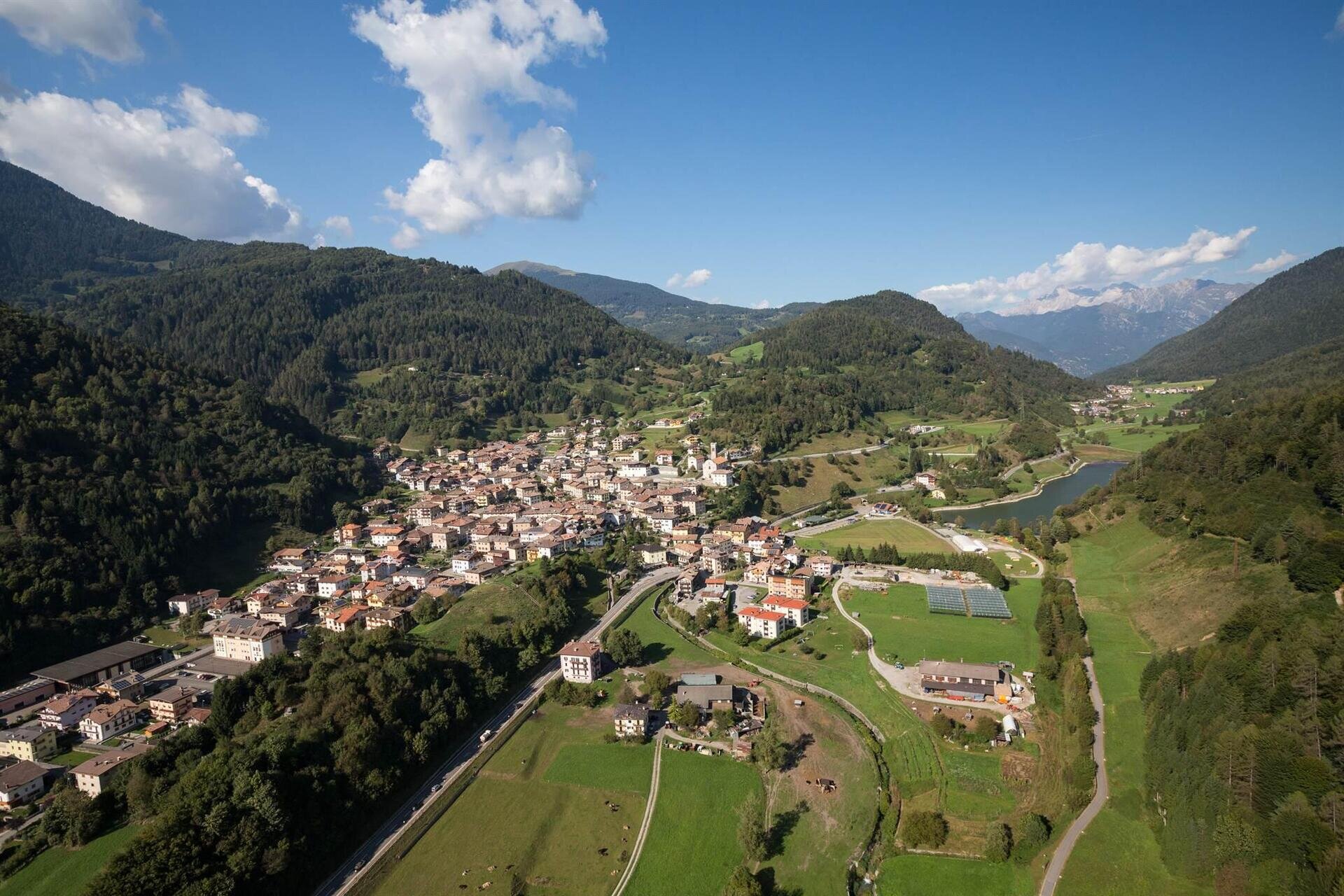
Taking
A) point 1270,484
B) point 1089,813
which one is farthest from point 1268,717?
point 1270,484

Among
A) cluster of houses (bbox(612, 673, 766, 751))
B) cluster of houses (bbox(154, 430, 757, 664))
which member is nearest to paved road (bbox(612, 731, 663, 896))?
cluster of houses (bbox(612, 673, 766, 751))

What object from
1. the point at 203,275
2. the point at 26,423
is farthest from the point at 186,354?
the point at 26,423

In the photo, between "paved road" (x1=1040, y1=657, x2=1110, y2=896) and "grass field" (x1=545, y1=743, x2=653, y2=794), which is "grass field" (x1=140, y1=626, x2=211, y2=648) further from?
"paved road" (x1=1040, y1=657, x2=1110, y2=896)

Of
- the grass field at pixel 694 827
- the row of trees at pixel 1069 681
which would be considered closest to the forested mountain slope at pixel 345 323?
the grass field at pixel 694 827

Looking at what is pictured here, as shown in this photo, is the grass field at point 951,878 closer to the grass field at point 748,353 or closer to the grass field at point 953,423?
the grass field at point 953,423

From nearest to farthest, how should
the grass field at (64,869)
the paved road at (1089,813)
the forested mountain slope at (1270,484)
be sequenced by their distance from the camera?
the paved road at (1089,813) < the grass field at (64,869) < the forested mountain slope at (1270,484)
